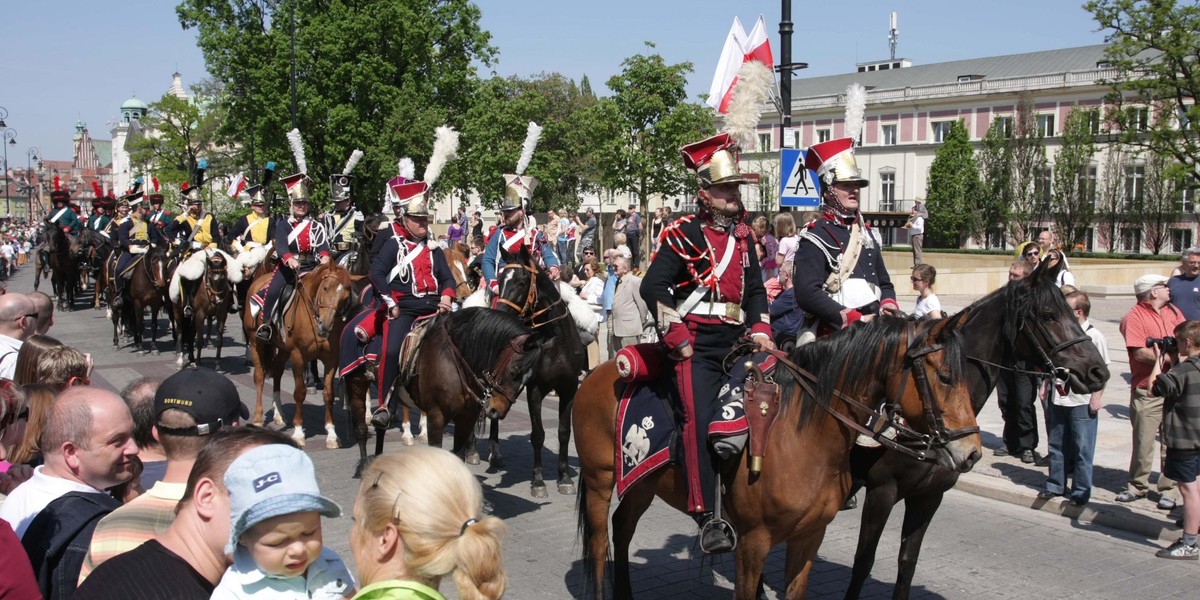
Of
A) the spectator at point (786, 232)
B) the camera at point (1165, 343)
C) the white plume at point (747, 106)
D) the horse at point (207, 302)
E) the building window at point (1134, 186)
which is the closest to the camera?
the white plume at point (747, 106)

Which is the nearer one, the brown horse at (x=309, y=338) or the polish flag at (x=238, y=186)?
the brown horse at (x=309, y=338)

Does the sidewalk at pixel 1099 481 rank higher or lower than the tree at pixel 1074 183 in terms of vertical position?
lower

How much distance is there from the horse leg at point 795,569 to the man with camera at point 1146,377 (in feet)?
15.8

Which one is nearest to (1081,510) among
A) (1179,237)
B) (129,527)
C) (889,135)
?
(129,527)

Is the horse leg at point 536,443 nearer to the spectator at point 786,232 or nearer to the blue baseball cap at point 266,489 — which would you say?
the spectator at point 786,232

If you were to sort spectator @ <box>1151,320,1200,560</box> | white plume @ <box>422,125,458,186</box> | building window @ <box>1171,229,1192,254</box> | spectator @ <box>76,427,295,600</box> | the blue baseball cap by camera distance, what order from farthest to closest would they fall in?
building window @ <box>1171,229,1192,254</box>
white plume @ <box>422,125,458,186</box>
spectator @ <box>1151,320,1200,560</box>
spectator @ <box>76,427,295,600</box>
the blue baseball cap

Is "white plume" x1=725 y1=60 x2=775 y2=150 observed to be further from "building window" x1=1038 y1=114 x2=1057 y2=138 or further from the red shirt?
"building window" x1=1038 y1=114 x2=1057 y2=138

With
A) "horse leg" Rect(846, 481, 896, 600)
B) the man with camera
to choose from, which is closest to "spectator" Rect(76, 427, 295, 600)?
"horse leg" Rect(846, 481, 896, 600)

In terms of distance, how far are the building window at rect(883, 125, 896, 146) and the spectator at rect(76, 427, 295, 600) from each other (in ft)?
249

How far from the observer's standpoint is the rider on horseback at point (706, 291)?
6.03 metres

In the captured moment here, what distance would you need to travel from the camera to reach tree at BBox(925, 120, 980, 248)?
65250 millimetres

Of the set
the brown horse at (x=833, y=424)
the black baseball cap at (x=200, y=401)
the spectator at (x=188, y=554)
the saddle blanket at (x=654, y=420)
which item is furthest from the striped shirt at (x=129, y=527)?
the brown horse at (x=833, y=424)

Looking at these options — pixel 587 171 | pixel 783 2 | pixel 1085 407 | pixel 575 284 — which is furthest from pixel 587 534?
pixel 587 171

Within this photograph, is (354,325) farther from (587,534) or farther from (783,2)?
(783,2)
